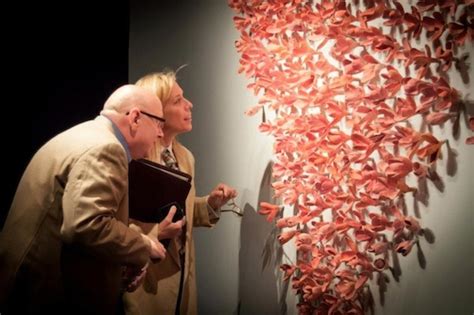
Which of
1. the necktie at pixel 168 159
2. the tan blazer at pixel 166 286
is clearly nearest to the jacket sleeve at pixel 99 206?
the tan blazer at pixel 166 286

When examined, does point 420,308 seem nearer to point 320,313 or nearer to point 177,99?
point 320,313

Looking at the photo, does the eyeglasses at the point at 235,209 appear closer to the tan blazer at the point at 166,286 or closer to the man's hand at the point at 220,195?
the man's hand at the point at 220,195

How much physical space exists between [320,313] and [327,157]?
67cm

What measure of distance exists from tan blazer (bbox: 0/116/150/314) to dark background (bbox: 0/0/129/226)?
109 centimetres

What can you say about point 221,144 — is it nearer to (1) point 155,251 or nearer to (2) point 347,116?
(2) point 347,116

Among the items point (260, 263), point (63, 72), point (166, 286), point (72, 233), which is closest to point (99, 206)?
point (72, 233)

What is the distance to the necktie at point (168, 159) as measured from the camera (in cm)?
263

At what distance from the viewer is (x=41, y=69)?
318 centimetres

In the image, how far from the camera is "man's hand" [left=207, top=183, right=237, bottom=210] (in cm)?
272

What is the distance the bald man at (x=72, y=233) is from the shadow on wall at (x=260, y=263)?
0.88 meters

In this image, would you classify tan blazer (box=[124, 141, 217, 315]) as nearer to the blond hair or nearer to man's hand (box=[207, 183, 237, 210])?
man's hand (box=[207, 183, 237, 210])

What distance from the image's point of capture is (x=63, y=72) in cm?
325

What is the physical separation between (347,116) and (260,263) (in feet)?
2.98

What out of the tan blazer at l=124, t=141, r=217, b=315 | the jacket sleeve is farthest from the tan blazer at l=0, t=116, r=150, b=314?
the tan blazer at l=124, t=141, r=217, b=315
